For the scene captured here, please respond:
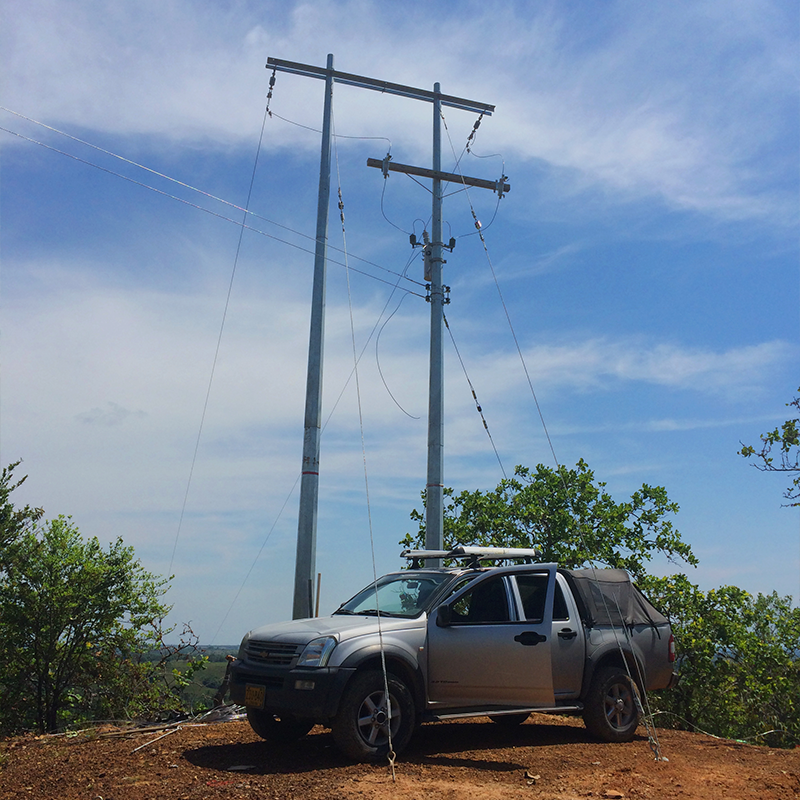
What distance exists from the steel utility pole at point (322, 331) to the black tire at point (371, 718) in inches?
165

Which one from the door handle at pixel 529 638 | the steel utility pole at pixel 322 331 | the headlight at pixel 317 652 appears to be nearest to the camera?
Answer: the headlight at pixel 317 652

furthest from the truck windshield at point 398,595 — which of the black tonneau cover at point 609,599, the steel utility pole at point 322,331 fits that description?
the steel utility pole at point 322,331

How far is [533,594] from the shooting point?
9.45 m

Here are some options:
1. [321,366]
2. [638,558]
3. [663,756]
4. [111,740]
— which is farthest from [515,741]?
[638,558]

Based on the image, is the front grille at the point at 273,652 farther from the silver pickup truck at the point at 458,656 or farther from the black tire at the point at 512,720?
the black tire at the point at 512,720

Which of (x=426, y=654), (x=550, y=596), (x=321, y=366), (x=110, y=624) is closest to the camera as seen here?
(x=426, y=654)

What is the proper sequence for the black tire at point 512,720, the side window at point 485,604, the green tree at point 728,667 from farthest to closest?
the green tree at point 728,667 → the black tire at point 512,720 → the side window at point 485,604

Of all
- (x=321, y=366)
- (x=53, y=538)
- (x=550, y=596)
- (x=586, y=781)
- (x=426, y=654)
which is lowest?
(x=586, y=781)

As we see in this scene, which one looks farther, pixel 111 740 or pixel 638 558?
pixel 638 558

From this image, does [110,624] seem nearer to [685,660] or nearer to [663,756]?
[663,756]

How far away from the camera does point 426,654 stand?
836 centimetres

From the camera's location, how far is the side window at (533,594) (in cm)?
927

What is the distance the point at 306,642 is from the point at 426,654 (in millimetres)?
1335

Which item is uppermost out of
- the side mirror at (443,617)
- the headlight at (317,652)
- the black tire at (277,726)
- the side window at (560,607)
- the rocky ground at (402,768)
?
the side window at (560,607)
